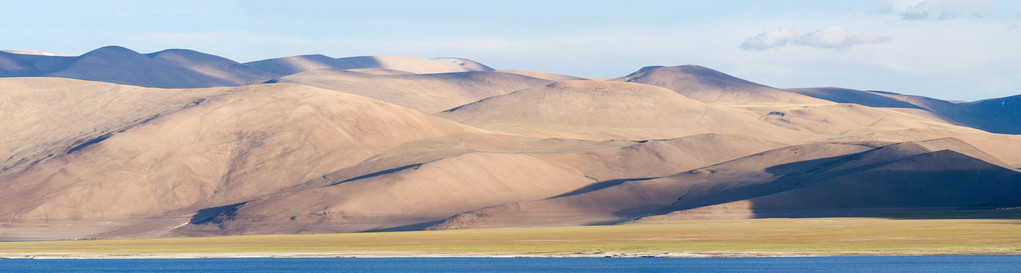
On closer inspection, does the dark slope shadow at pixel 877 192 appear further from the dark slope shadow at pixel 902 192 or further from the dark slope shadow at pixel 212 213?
the dark slope shadow at pixel 212 213

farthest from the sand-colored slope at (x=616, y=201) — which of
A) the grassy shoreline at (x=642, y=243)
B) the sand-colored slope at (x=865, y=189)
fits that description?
the grassy shoreline at (x=642, y=243)

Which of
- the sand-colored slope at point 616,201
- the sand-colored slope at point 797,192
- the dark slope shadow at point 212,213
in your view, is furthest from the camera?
the dark slope shadow at point 212,213

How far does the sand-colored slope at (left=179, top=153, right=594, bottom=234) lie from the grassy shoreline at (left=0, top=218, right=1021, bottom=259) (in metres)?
35.8

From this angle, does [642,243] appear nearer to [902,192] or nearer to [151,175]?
[902,192]

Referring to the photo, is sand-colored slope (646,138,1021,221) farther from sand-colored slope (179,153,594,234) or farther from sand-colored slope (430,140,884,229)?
sand-colored slope (179,153,594,234)

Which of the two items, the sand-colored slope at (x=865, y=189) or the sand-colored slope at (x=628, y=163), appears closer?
the sand-colored slope at (x=865, y=189)

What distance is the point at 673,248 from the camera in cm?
8944

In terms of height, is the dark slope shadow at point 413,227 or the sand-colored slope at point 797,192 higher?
the sand-colored slope at point 797,192

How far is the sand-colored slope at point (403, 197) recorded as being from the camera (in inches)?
6122

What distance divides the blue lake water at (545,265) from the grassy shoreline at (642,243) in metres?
3.51

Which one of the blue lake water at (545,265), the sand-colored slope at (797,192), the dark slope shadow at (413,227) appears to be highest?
the blue lake water at (545,265)

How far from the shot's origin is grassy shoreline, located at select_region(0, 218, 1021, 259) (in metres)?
85.6

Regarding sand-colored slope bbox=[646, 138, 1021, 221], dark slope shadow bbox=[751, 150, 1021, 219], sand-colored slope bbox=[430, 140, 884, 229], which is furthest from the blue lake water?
dark slope shadow bbox=[751, 150, 1021, 219]

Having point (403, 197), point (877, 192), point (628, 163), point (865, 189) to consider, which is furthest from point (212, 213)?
point (877, 192)
